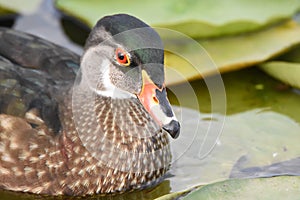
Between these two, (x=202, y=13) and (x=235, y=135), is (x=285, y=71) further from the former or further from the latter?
(x=202, y=13)

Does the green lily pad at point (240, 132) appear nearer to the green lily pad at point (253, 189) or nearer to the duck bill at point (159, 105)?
the green lily pad at point (253, 189)

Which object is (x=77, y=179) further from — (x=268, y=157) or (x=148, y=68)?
(x=268, y=157)

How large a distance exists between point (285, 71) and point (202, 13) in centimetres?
89

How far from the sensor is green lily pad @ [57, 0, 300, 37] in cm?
670

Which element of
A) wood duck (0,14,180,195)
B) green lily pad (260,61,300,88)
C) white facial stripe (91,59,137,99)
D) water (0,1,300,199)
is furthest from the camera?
green lily pad (260,61,300,88)

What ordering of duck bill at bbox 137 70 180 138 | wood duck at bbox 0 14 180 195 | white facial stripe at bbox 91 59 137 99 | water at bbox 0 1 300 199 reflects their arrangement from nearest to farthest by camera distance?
duck bill at bbox 137 70 180 138 → wood duck at bbox 0 14 180 195 → white facial stripe at bbox 91 59 137 99 → water at bbox 0 1 300 199

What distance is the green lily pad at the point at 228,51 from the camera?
6.47 meters

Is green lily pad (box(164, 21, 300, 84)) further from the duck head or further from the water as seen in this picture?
the duck head

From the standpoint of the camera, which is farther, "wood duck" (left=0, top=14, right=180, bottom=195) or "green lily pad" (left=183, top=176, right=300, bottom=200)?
"wood duck" (left=0, top=14, right=180, bottom=195)

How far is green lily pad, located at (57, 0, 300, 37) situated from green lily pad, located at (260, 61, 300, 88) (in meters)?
0.44

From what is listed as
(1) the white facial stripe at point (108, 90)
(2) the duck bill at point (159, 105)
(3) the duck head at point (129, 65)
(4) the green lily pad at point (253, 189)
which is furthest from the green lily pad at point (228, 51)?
(4) the green lily pad at point (253, 189)

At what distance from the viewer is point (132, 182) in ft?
18.5

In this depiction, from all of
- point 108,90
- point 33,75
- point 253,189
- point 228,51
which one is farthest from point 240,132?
point 33,75

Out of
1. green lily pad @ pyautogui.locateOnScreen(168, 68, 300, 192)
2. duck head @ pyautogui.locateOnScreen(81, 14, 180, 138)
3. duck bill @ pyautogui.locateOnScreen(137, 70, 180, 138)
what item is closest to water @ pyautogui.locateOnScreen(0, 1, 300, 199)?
green lily pad @ pyautogui.locateOnScreen(168, 68, 300, 192)
